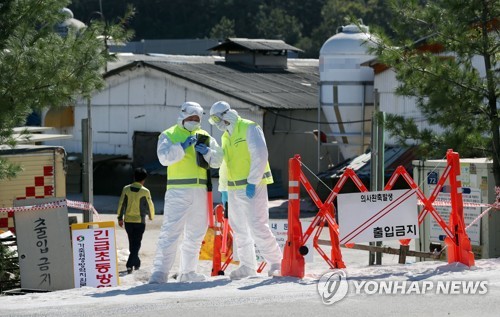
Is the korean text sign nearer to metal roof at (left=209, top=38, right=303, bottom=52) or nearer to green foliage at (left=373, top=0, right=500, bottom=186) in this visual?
green foliage at (left=373, top=0, right=500, bottom=186)

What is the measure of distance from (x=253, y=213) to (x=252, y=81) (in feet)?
87.1

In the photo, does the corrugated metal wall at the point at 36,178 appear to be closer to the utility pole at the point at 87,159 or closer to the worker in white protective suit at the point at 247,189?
the utility pole at the point at 87,159

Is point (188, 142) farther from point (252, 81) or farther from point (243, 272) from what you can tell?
point (252, 81)

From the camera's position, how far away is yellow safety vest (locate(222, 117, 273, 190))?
40.0 feet

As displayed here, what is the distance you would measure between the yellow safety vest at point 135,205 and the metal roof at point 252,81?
17.1 m

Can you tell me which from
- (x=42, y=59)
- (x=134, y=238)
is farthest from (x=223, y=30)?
(x=42, y=59)

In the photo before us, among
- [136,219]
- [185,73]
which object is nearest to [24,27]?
[136,219]

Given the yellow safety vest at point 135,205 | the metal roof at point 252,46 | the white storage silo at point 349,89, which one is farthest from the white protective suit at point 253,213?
the metal roof at point 252,46

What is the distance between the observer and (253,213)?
12.1 metres

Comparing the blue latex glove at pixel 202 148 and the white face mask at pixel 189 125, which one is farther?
the white face mask at pixel 189 125

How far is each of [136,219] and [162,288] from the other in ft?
16.4

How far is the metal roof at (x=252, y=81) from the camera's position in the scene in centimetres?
3447

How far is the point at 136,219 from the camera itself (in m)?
16.2

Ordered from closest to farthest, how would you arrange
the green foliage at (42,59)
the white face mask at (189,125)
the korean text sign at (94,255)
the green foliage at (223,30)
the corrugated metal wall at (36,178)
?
the white face mask at (189,125) < the green foliage at (42,59) < the korean text sign at (94,255) < the corrugated metal wall at (36,178) < the green foliage at (223,30)
